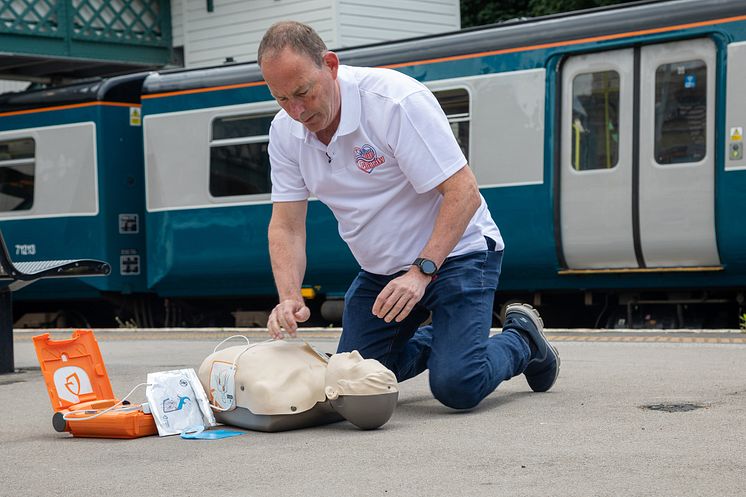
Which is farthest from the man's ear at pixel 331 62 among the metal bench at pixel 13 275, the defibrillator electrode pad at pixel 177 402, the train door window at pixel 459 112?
the train door window at pixel 459 112

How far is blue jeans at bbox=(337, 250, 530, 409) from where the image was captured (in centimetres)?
446

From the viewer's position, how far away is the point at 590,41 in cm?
1002

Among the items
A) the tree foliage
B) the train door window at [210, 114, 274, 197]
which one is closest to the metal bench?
the train door window at [210, 114, 274, 197]

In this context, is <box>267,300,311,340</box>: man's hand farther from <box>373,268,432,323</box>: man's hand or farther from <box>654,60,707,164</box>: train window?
<box>654,60,707,164</box>: train window

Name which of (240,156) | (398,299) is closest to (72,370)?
Answer: (398,299)

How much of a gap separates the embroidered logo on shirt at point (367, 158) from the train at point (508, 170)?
5603 mm

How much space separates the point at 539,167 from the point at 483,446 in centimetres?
664

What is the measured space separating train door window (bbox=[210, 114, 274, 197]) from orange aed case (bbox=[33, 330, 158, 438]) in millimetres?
6996

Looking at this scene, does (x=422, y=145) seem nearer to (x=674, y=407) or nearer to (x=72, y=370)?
(x=674, y=407)

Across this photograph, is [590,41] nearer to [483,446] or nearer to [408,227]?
[408,227]

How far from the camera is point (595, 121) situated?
10.1m

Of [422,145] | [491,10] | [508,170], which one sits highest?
[491,10]

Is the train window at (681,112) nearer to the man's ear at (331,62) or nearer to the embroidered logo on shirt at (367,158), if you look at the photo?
the embroidered logo on shirt at (367,158)

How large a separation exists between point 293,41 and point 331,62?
209 mm
